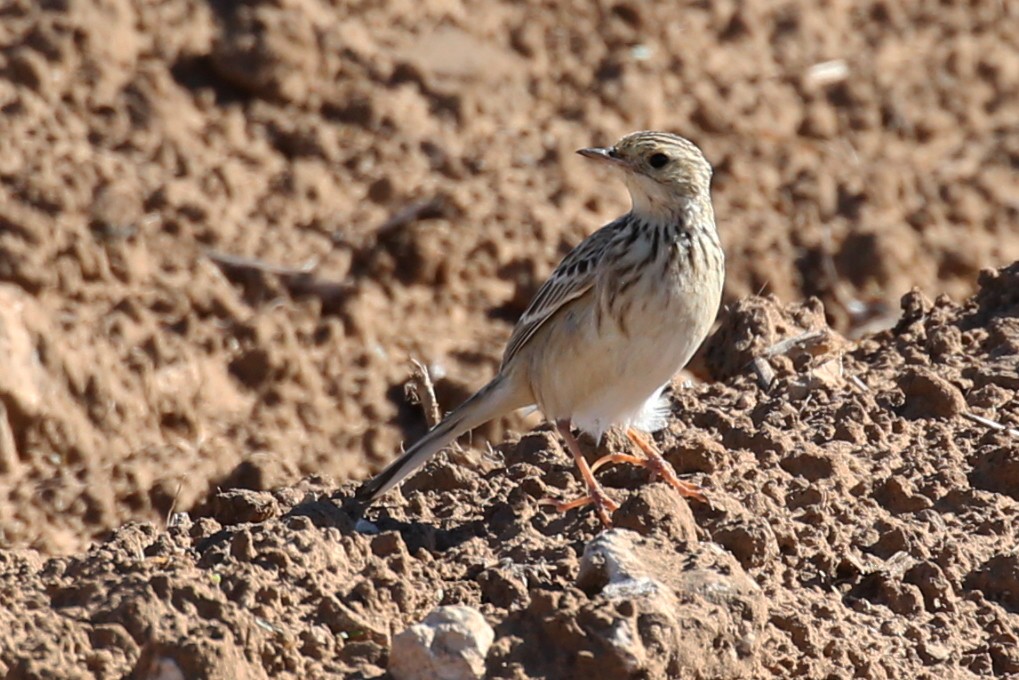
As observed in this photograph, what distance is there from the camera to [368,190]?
11.4 m

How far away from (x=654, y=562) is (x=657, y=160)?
236cm

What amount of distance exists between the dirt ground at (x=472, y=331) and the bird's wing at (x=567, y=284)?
444 millimetres

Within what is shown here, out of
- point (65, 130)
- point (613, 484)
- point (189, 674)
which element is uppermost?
point (65, 130)

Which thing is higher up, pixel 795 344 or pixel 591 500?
pixel 795 344

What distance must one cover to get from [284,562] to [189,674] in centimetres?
80

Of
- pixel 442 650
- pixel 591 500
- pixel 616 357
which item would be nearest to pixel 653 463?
pixel 591 500

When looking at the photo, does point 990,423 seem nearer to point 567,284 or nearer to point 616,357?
point 616,357

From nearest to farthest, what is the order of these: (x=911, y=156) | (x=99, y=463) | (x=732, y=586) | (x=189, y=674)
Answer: (x=189, y=674) < (x=732, y=586) < (x=99, y=463) < (x=911, y=156)

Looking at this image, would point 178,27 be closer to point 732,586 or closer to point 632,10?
point 632,10

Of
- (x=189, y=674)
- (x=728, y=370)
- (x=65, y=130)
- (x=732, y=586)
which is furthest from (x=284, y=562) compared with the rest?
(x=65, y=130)

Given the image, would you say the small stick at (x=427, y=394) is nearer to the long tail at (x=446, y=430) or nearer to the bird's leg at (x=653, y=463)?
the long tail at (x=446, y=430)

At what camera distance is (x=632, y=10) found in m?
13.1

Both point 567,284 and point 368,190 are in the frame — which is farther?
point 368,190

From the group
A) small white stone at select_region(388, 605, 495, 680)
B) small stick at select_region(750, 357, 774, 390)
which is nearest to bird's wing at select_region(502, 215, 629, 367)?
small stick at select_region(750, 357, 774, 390)
